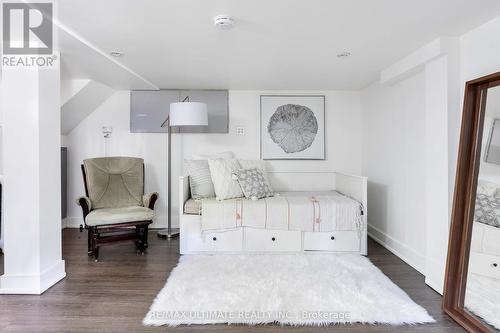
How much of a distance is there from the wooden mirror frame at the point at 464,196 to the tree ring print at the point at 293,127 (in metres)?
2.19

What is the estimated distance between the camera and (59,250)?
246 centimetres

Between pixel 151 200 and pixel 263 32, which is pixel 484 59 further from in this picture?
pixel 151 200

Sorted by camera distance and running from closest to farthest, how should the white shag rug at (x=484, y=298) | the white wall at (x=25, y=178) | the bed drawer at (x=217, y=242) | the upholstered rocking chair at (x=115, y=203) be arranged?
1. the white shag rug at (x=484, y=298)
2. the white wall at (x=25, y=178)
3. the upholstered rocking chair at (x=115, y=203)
4. the bed drawer at (x=217, y=242)

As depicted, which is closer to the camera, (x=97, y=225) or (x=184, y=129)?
(x=97, y=225)

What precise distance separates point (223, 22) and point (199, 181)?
76.0 inches

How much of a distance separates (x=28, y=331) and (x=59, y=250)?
2.65 ft

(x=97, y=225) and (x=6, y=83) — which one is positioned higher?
(x=6, y=83)

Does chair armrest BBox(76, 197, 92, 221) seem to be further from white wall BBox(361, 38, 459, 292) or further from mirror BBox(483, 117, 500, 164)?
mirror BBox(483, 117, 500, 164)

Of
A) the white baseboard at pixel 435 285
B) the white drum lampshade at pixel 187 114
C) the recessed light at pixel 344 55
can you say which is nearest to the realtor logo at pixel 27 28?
the white drum lampshade at pixel 187 114

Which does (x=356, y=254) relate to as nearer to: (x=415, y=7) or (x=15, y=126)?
(x=415, y=7)

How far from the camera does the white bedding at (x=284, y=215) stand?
9.90 feet

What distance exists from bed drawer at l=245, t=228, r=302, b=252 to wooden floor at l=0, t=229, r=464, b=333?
0.75 meters

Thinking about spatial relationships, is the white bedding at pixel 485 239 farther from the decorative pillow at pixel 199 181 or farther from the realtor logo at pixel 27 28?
the realtor logo at pixel 27 28

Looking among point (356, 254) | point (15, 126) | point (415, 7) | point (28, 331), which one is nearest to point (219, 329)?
point (28, 331)
